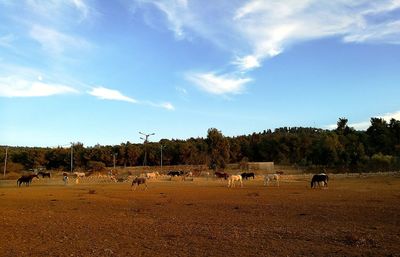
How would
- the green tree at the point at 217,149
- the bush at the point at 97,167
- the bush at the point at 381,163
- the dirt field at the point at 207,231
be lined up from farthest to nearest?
the green tree at the point at 217,149
the bush at the point at 97,167
the bush at the point at 381,163
the dirt field at the point at 207,231

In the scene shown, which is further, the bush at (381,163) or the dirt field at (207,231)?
the bush at (381,163)

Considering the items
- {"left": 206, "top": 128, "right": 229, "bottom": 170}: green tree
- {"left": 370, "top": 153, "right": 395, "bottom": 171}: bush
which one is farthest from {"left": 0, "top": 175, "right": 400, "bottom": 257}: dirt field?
{"left": 206, "top": 128, "right": 229, "bottom": 170}: green tree

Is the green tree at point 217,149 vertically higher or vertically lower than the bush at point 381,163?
higher

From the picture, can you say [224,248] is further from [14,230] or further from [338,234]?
[14,230]

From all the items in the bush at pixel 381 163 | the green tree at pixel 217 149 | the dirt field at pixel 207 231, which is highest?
the green tree at pixel 217 149

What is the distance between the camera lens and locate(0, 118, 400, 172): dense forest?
108m

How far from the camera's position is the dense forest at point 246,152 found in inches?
4259

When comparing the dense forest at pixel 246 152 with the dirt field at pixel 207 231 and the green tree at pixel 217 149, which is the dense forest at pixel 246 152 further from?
the dirt field at pixel 207 231

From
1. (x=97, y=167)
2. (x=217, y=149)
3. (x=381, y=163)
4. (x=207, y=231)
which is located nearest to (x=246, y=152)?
(x=217, y=149)

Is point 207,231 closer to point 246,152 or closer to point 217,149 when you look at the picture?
point 217,149

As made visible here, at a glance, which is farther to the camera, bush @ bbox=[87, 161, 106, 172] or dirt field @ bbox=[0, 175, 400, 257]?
bush @ bbox=[87, 161, 106, 172]

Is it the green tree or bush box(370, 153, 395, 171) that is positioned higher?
the green tree

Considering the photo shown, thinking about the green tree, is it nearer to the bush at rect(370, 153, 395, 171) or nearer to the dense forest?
the dense forest

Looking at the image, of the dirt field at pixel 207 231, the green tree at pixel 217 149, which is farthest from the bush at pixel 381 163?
the dirt field at pixel 207 231
